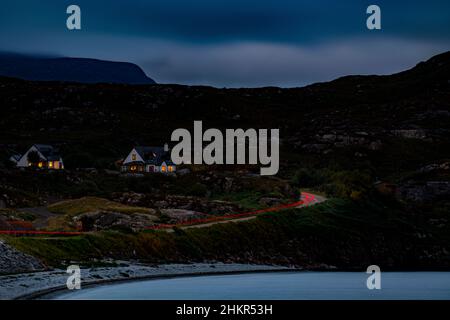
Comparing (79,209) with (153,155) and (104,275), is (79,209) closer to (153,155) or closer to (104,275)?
(104,275)

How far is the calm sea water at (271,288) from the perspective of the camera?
39.7 metres

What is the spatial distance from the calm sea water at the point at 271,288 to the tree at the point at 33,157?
9862 centimetres

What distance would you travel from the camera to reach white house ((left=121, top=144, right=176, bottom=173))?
146 m

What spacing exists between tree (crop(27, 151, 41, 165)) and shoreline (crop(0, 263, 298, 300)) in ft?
308

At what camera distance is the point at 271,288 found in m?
45.7

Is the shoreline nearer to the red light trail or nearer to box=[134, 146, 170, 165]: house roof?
the red light trail
